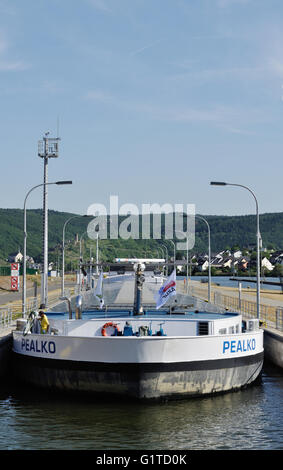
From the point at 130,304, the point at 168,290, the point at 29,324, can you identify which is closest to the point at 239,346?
the point at 168,290

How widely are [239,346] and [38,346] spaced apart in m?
6.54

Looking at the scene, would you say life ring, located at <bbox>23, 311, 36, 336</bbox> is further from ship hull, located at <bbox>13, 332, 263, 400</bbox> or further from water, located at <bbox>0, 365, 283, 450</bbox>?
water, located at <bbox>0, 365, 283, 450</bbox>

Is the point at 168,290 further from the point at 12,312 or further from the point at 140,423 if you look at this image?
the point at 12,312

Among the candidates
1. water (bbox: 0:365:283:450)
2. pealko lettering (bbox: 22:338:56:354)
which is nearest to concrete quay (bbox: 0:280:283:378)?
pealko lettering (bbox: 22:338:56:354)

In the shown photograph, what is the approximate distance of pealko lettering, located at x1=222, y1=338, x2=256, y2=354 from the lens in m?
20.6

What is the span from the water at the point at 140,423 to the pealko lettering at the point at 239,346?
1.42m

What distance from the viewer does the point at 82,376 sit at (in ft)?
64.5

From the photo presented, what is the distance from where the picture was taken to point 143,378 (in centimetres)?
1898

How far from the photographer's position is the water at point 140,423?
15.8m

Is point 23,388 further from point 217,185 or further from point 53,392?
point 217,185
